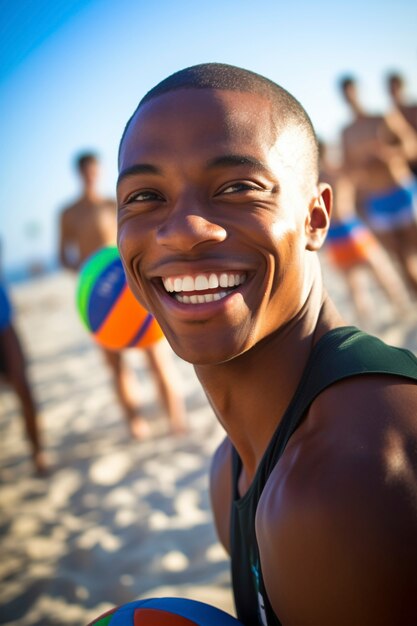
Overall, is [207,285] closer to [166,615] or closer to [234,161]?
[234,161]

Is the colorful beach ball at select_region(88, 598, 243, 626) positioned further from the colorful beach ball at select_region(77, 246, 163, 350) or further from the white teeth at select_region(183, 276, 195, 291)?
the colorful beach ball at select_region(77, 246, 163, 350)

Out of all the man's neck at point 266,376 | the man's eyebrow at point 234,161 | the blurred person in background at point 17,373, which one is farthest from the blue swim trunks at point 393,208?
the man's eyebrow at point 234,161

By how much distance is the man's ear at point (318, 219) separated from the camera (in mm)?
1224

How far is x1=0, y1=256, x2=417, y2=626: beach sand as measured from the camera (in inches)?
97.1

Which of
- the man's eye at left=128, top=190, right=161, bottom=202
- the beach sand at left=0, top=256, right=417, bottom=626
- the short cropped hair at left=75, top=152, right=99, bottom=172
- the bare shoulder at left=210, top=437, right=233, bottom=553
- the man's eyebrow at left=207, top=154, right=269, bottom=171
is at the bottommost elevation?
the beach sand at left=0, top=256, right=417, bottom=626

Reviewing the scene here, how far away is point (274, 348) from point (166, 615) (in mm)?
836

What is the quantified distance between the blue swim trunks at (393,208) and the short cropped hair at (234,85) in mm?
4732

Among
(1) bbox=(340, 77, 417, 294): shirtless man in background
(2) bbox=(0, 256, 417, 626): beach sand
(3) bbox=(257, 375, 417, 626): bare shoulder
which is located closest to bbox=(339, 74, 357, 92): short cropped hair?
(1) bbox=(340, 77, 417, 294): shirtless man in background

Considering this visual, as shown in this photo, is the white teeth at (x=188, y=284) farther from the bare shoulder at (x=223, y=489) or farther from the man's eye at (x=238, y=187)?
the bare shoulder at (x=223, y=489)

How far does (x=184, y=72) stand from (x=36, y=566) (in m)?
2.94

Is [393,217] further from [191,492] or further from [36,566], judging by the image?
[36,566]

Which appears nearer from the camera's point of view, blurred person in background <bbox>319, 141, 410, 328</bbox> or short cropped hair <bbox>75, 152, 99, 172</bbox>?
short cropped hair <bbox>75, 152, 99, 172</bbox>

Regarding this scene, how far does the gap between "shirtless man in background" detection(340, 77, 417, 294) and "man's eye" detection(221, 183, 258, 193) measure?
5.00 meters

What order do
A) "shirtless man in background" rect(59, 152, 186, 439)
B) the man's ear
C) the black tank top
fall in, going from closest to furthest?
the black tank top → the man's ear → "shirtless man in background" rect(59, 152, 186, 439)
